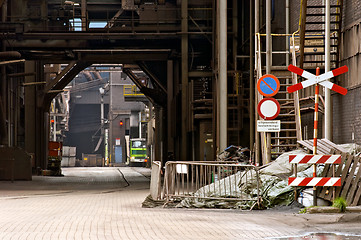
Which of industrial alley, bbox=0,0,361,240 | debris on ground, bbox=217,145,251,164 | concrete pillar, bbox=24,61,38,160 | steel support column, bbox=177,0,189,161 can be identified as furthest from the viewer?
concrete pillar, bbox=24,61,38,160

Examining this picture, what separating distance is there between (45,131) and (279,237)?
108 feet

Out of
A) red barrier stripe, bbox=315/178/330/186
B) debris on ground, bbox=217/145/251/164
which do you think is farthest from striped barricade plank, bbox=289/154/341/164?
debris on ground, bbox=217/145/251/164

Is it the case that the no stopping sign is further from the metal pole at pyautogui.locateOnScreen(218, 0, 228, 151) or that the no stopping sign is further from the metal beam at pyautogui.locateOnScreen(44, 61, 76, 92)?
the metal beam at pyautogui.locateOnScreen(44, 61, 76, 92)

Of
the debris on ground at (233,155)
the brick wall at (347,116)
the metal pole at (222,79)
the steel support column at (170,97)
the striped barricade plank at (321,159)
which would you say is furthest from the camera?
the steel support column at (170,97)

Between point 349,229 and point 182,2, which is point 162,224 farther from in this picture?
point 182,2

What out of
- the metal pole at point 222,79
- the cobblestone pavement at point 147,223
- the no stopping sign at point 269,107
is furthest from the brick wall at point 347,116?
the cobblestone pavement at point 147,223

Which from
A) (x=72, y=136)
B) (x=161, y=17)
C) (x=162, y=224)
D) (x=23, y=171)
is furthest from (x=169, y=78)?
(x=72, y=136)

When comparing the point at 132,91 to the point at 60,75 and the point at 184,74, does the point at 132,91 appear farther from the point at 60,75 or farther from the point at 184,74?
the point at 184,74

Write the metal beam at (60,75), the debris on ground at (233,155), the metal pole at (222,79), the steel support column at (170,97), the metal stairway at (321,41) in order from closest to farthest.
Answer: the metal stairway at (321,41)
the debris on ground at (233,155)
the metal pole at (222,79)
the steel support column at (170,97)
the metal beam at (60,75)

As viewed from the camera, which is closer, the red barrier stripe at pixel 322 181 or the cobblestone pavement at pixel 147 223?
the cobblestone pavement at pixel 147 223

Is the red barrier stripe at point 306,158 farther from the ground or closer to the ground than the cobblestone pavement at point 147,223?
farther from the ground

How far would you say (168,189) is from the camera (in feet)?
52.5

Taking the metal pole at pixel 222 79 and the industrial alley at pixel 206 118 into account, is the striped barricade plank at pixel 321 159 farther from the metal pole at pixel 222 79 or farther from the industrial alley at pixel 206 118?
the metal pole at pixel 222 79

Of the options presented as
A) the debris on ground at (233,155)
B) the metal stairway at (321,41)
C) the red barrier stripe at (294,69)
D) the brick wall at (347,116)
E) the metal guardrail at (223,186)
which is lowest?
the metal guardrail at (223,186)
